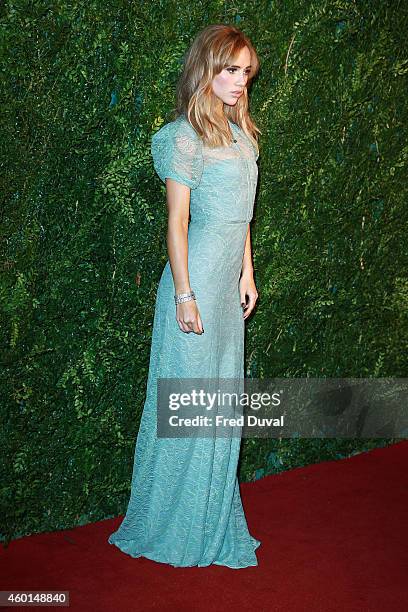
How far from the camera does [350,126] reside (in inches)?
162

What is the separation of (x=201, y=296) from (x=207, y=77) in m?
0.78

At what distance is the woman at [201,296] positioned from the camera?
9.93 ft

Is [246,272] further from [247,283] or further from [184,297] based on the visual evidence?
[184,297]

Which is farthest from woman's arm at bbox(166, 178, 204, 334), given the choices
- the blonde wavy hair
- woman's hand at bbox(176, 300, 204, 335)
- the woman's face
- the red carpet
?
the red carpet

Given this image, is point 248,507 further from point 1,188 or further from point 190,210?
point 1,188

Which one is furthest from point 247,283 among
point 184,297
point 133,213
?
point 133,213

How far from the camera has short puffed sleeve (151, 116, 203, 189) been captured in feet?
9.81

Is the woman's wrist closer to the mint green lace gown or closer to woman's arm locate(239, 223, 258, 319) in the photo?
woman's arm locate(239, 223, 258, 319)

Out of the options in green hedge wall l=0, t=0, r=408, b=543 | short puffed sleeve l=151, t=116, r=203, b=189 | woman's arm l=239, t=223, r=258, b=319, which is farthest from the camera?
woman's arm l=239, t=223, r=258, b=319

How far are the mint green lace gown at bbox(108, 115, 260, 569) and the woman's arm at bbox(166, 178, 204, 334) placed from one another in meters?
0.05

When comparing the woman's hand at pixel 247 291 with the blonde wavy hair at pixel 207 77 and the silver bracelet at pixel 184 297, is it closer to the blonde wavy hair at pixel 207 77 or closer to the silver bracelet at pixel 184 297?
the silver bracelet at pixel 184 297

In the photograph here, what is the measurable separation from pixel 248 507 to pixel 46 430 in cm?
103

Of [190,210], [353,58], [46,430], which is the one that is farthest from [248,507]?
[353,58]

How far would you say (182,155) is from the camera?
118 inches
